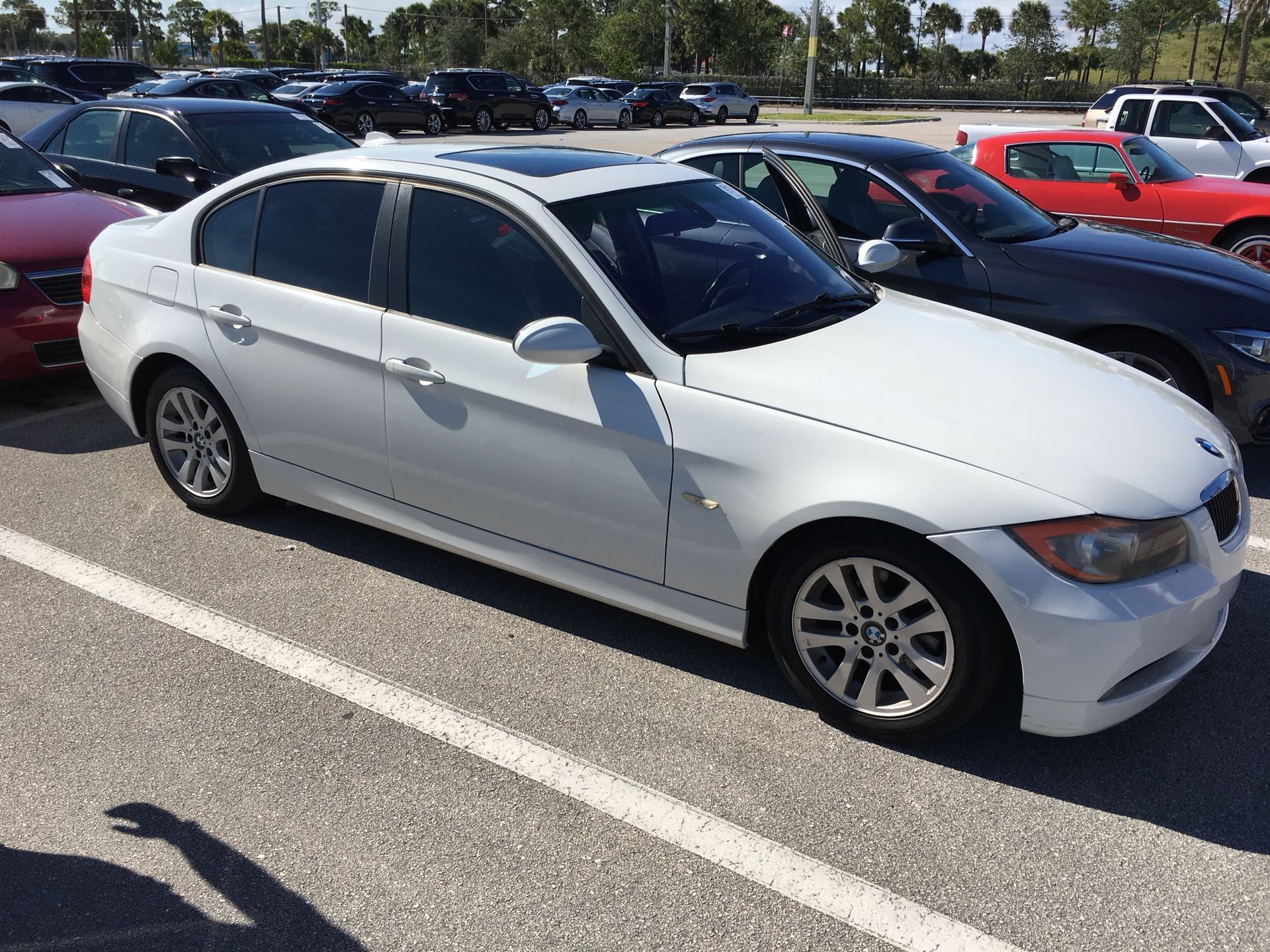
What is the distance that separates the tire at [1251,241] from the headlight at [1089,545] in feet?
23.6

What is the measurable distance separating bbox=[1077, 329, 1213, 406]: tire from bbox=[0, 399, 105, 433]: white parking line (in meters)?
5.65

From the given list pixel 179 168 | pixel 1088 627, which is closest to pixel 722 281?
pixel 1088 627

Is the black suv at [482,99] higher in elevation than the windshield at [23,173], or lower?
higher

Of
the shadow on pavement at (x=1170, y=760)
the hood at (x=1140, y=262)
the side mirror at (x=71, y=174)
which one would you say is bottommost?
the shadow on pavement at (x=1170, y=760)

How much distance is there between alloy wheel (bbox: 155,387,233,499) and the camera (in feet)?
15.6

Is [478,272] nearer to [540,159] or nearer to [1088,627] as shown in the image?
[540,159]

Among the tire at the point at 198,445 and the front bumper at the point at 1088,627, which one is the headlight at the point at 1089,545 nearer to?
the front bumper at the point at 1088,627

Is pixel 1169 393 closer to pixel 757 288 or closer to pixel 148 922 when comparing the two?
pixel 757 288

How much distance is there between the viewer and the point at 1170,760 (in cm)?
325

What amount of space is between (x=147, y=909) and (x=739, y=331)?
7.75 feet

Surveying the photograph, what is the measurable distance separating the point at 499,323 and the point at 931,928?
2.28m

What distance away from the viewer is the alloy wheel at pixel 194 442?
4750mm

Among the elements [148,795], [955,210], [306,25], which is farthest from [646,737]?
[306,25]

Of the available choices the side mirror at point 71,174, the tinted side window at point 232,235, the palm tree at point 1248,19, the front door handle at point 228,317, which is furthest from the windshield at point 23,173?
the palm tree at point 1248,19
